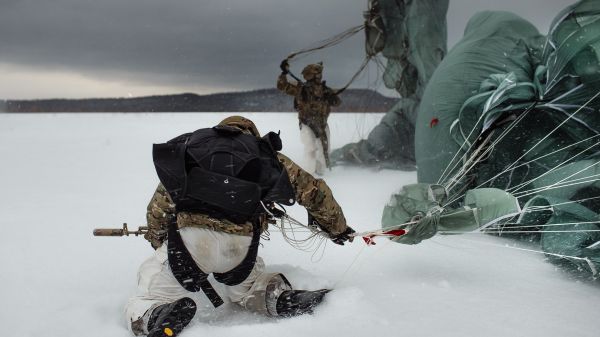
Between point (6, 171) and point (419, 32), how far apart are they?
6.75m

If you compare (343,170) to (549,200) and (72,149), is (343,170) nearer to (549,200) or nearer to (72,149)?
(549,200)

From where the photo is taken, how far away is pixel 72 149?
10211 mm

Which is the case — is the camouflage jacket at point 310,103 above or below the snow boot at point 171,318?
above

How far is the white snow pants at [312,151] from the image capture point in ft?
23.6

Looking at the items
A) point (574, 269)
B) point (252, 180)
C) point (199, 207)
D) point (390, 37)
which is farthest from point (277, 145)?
point (390, 37)

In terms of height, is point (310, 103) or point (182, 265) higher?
point (310, 103)

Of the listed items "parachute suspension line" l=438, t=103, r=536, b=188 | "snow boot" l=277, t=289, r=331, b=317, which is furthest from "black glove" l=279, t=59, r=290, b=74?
"snow boot" l=277, t=289, r=331, b=317

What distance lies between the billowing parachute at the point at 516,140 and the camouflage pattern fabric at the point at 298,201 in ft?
1.94

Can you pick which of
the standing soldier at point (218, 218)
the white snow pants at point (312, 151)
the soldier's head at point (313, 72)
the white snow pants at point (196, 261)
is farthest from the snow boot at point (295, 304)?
the soldier's head at point (313, 72)

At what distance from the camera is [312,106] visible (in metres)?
7.09

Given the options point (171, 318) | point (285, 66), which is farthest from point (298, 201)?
point (285, 66)

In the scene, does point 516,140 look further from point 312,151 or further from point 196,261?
point 312,151

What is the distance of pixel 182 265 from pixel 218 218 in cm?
30

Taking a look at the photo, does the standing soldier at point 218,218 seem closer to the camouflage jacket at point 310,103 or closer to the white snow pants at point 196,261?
the white snow pants at point 196,261
